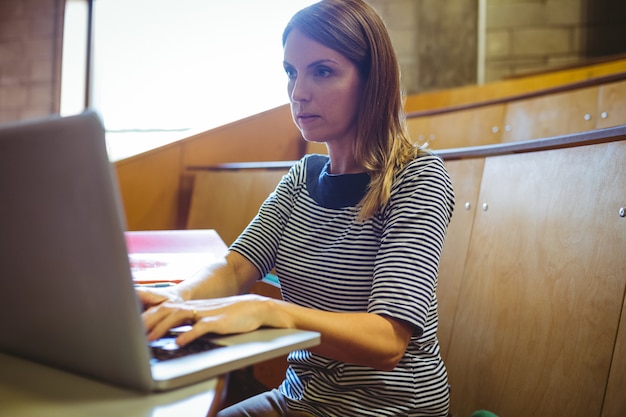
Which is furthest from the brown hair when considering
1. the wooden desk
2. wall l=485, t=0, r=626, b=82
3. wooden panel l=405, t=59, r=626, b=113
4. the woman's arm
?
wall l=485, t=0, r=626, b=82

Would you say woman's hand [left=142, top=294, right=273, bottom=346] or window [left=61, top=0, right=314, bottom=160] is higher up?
window [left=61, top=0, right=314, bottom=160]

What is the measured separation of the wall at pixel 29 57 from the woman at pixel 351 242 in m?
3.29

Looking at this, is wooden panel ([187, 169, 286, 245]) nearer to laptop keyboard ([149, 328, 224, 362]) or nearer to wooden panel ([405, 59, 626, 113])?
wooden panel ([405, 59, 626, 113])

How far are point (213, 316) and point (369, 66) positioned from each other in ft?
1.66

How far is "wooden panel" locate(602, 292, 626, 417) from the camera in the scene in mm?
795

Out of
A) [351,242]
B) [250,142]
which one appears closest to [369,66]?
[351,242]

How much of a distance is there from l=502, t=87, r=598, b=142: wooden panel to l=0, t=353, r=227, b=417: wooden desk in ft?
5.85

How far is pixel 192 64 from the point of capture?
3434 mm

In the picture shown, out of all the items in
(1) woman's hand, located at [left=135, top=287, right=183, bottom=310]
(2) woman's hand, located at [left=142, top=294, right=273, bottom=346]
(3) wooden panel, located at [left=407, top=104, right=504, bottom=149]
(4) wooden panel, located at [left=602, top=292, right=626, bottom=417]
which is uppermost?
(3) wooden panel, located at [left=407, top=104, right=504, bottom=149]

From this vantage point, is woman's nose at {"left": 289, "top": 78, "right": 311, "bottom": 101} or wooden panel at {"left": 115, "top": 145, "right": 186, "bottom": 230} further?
wooden panel at {"left": 115, "top": 145, "right": 186, "bottom": 230}

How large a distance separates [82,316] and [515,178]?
86 cm

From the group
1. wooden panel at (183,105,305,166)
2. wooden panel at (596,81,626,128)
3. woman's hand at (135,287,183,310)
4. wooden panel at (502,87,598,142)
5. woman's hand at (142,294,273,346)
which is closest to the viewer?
woman's hand at (142,294,273,346)

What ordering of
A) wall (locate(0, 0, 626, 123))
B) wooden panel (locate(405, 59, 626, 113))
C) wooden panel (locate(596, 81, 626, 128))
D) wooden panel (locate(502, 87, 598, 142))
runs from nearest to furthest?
wooden panel (locate(596, 81, 626, 128)), wooden panel (locate(502, 87, 598, 142)), wooden panel (locate(405, 59, 626, 113)), wall (locate(0, 0, 626, 123))

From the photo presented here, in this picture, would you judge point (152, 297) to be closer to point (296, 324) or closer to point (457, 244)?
point (296, 324)
